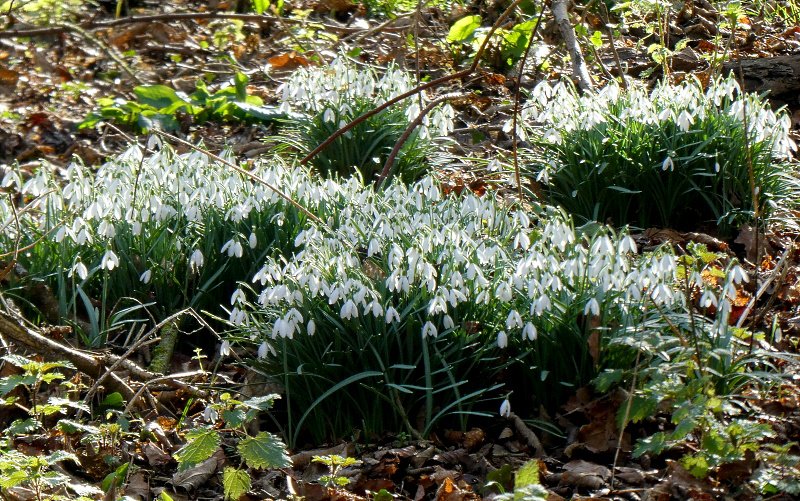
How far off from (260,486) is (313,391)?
1.14 feet

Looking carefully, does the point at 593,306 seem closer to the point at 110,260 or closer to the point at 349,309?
the point at 349,309

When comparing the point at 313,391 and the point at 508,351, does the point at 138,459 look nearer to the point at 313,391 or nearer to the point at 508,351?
the point at 313,391

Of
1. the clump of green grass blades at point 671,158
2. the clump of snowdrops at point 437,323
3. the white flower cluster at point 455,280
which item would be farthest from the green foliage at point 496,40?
the clump of snowdrops at point 437,323

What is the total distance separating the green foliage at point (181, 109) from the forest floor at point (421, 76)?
87 millimetres

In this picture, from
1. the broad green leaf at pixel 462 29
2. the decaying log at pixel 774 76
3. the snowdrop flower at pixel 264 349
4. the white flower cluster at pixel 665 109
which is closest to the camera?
the snowdrop flower at pixel 264 349

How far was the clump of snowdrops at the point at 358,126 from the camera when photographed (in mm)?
5059

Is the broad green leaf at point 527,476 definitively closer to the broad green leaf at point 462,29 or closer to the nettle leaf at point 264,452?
the nettle leaf at point 264,452

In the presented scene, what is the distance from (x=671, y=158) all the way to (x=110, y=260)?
2.38 metres

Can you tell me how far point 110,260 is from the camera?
3.61m

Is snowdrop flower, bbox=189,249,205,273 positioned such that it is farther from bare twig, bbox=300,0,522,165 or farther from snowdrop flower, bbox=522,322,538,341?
snowdrop flower, bbox=522,322,538,341

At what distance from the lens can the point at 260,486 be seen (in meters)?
2.98

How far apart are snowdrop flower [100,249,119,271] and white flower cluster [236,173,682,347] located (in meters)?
0.58

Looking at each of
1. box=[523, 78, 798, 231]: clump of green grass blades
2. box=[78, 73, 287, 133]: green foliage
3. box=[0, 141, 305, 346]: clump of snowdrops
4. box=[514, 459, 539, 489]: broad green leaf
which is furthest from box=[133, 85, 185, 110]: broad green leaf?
box=[514, 459, 539, 489]: broad green leaf

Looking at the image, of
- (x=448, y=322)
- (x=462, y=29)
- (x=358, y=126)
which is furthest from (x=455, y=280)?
(x=462, y=29)
